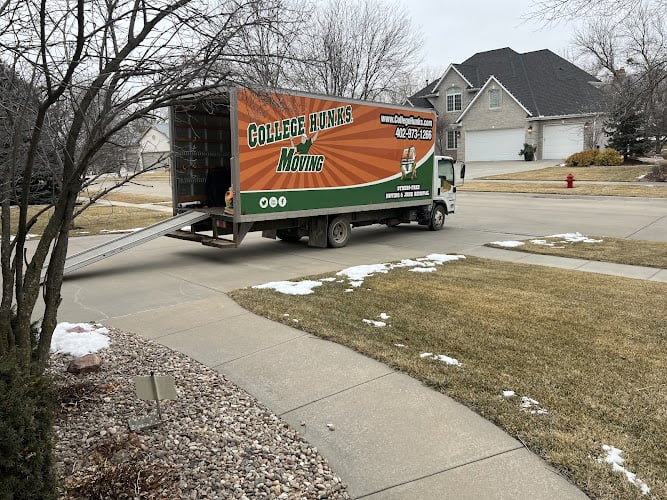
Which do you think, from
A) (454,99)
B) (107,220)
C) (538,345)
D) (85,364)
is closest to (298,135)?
(538,345)

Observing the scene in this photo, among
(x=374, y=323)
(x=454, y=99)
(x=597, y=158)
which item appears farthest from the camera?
(x=454, y=99)

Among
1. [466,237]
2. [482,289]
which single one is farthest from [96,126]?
[466,237]

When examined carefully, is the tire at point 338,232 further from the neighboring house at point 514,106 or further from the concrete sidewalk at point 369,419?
the neighboring house at point 514,106

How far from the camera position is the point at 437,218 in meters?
15.8

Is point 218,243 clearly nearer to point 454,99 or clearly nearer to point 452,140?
point 452,140

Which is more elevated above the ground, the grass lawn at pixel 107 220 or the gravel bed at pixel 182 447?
the grass lawn at pixel 107 220

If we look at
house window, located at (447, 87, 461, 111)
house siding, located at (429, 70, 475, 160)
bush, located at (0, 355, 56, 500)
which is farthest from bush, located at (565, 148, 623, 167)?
bush, located at (0, 355, 56, 500)

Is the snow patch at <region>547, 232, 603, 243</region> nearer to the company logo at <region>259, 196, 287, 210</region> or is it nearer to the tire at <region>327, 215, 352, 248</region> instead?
the tire at <region>327, 215, 352, 248</region>

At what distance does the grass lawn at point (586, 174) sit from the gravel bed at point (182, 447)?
1231 inches

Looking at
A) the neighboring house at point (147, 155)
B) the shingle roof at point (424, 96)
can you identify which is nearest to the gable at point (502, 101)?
the shingle roof at point (424, 96)

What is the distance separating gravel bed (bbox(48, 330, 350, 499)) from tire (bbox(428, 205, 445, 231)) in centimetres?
1168

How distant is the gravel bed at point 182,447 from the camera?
307 cm

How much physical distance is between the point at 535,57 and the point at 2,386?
52.2 metres

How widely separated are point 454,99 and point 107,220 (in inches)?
1512
